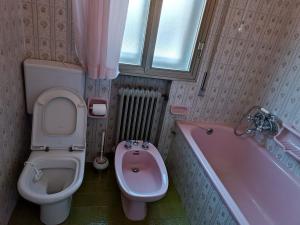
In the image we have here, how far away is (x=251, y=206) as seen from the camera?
1858 millimetres

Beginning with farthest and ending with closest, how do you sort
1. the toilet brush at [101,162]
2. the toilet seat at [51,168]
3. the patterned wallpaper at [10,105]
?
the toilet brush at [101,162]
the toilet seat at [51,168]
the patterned wallpaper at [10,105]

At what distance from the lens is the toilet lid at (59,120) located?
1582 mm

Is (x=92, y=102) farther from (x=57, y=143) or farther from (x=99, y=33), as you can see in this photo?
(x=99, y=33)

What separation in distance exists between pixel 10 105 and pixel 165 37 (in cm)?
123

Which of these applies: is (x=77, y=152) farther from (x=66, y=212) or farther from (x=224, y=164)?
(x=224, y=164)

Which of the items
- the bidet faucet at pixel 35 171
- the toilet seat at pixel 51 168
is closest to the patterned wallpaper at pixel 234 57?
the toilet seat at pixel 51 168

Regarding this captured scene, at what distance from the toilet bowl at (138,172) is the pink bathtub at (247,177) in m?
0.33

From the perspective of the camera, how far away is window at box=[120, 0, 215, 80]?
1714 millimetres

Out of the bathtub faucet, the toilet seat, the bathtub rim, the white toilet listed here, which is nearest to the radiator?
the bathtub rim

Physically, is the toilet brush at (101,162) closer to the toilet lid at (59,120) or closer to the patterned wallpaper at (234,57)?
the patterned wallpaper at (234,57)

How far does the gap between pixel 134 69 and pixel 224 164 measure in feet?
4.21

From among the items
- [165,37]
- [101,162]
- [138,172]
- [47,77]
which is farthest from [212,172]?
[47,77]

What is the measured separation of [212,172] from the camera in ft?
5.00

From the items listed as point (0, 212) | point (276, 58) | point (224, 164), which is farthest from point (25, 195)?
point (276, 58)
